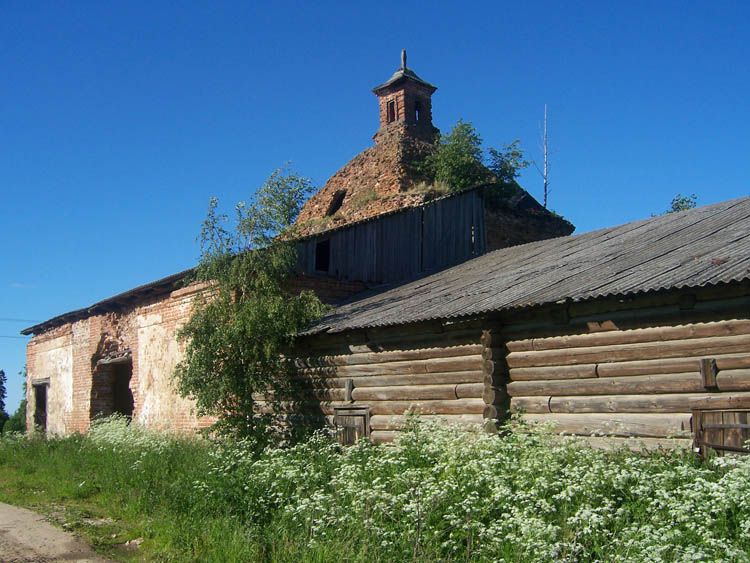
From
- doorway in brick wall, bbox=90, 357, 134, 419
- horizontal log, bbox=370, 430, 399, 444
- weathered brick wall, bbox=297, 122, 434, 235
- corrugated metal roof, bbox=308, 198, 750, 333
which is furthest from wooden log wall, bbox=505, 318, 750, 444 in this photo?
weathered brick wall, bbox=297, 122, 434, 235

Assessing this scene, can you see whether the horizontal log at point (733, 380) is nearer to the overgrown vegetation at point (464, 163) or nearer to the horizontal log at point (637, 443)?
the horizontal log at point (637, 443)

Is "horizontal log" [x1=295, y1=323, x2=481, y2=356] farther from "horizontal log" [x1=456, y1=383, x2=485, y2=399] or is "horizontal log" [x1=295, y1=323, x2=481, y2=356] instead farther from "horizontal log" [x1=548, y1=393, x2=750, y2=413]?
"horizontal log" [x1=548, y1=393, x2=750, y2=413]

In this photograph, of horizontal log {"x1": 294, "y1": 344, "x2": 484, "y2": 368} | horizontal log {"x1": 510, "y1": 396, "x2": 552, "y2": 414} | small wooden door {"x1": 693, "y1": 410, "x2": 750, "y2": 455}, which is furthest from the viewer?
horizontal log {"x1": 294, "y1": 344, "x2": 484, "y2": 368}

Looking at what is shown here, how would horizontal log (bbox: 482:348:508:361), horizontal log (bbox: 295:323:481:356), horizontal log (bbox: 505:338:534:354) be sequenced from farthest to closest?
1. horizontal log (bbox: 295:323:481:356)
2. horizontal log (bbox: 482:348:508:361)
3. horizontal log (bbox: 505:338:534:354)

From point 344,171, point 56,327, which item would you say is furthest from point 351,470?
point 344,171

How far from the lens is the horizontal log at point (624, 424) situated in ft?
26.8

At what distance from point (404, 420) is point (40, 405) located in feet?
56.5

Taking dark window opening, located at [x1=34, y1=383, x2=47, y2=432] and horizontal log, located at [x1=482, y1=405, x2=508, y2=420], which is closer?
horizontal log, located at [x1=482, y1=405, x2=508, y2=420]

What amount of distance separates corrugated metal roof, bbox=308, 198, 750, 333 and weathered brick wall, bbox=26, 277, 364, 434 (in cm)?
285

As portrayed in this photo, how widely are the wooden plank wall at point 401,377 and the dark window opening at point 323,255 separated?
3140 millimetres

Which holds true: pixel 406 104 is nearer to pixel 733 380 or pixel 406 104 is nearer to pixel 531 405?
pixel 531 405

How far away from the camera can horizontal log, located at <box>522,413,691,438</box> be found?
8.16 metres

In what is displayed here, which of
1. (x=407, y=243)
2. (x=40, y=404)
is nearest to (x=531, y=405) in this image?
(x=407, y=243)

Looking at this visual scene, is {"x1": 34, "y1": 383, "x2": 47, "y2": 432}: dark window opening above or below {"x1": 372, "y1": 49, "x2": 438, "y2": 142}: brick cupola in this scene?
below
